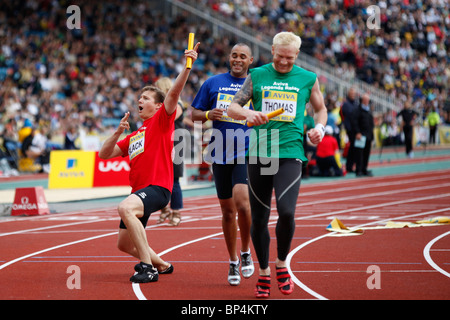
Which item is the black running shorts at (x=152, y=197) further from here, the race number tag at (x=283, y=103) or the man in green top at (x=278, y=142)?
the race number tag at (x=283, y=103)

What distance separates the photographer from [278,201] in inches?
248

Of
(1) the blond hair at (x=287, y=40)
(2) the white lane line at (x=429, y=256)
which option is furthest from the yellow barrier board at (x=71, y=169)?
(1) the blond hair at (x=287, y=40)

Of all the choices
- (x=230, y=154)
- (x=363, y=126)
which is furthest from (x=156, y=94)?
(x=363, y=126)

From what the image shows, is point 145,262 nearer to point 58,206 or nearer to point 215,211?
point 215,211

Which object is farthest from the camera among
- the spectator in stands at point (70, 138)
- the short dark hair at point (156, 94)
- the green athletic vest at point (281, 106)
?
the spectator in stands at point (70, 138)

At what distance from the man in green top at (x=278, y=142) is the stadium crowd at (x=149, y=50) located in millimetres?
15355

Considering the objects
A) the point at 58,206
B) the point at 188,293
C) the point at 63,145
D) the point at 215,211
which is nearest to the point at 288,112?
the point at 188,293

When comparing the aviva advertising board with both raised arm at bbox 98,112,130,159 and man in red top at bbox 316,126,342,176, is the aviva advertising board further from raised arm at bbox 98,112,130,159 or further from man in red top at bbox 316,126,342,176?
raised arm at bbox 98,112,130,159

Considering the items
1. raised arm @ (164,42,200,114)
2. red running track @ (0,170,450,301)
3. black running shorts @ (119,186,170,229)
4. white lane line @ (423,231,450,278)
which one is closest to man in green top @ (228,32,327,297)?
red running track @ (0,170,450,301)

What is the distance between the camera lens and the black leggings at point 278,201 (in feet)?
20.5

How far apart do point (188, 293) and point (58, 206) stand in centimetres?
880

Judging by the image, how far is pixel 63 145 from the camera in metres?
24.0

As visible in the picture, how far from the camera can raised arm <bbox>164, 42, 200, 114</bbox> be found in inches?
263

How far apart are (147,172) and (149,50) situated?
26261 millimetres
